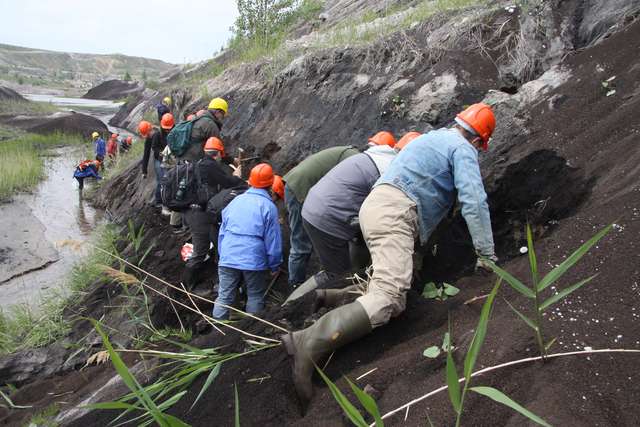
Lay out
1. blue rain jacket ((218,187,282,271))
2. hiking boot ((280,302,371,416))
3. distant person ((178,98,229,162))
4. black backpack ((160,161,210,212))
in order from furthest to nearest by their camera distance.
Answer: distant person ((178,98,229,162)) → black backpack ((160,161,210,212)) → blue rain jacket ((218,187,282,271)) → hiking boot ((280,302,371,416))

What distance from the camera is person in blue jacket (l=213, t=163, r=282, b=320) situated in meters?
4.39

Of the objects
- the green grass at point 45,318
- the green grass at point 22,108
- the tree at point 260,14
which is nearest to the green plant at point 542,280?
the green grass at point 45,318

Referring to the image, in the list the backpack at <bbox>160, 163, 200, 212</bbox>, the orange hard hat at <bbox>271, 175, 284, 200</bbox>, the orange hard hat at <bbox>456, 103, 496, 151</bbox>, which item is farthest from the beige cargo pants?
the backpack at <bbox>160, 163, 200, 212</bbox>

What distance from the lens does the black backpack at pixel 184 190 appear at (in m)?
5.56

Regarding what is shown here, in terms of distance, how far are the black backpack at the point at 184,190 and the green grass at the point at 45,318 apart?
1.12m

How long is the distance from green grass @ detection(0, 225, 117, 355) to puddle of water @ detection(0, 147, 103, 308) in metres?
0.27

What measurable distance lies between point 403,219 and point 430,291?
56cm

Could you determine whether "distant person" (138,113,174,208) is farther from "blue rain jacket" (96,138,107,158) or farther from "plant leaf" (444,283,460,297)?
"blue rain jacket" (96,138,107,158)

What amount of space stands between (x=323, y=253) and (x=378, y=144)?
3.58 feet

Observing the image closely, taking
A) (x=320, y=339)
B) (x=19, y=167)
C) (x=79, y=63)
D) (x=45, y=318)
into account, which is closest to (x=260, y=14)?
(x=19, y=167)

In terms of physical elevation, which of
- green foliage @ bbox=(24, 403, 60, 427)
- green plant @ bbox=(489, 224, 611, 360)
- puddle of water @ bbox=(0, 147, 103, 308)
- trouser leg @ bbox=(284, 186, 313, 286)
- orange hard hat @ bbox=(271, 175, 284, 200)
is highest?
green plant @ bbox=(489, 224, 611, 360)

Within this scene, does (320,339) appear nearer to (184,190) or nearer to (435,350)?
(435,350)

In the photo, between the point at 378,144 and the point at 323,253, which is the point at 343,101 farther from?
the point at 323,253

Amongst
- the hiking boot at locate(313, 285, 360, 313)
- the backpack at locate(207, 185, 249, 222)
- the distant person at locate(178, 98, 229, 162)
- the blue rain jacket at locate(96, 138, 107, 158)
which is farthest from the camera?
the blue rain jacket at locate(96, 138, 107, 158)
